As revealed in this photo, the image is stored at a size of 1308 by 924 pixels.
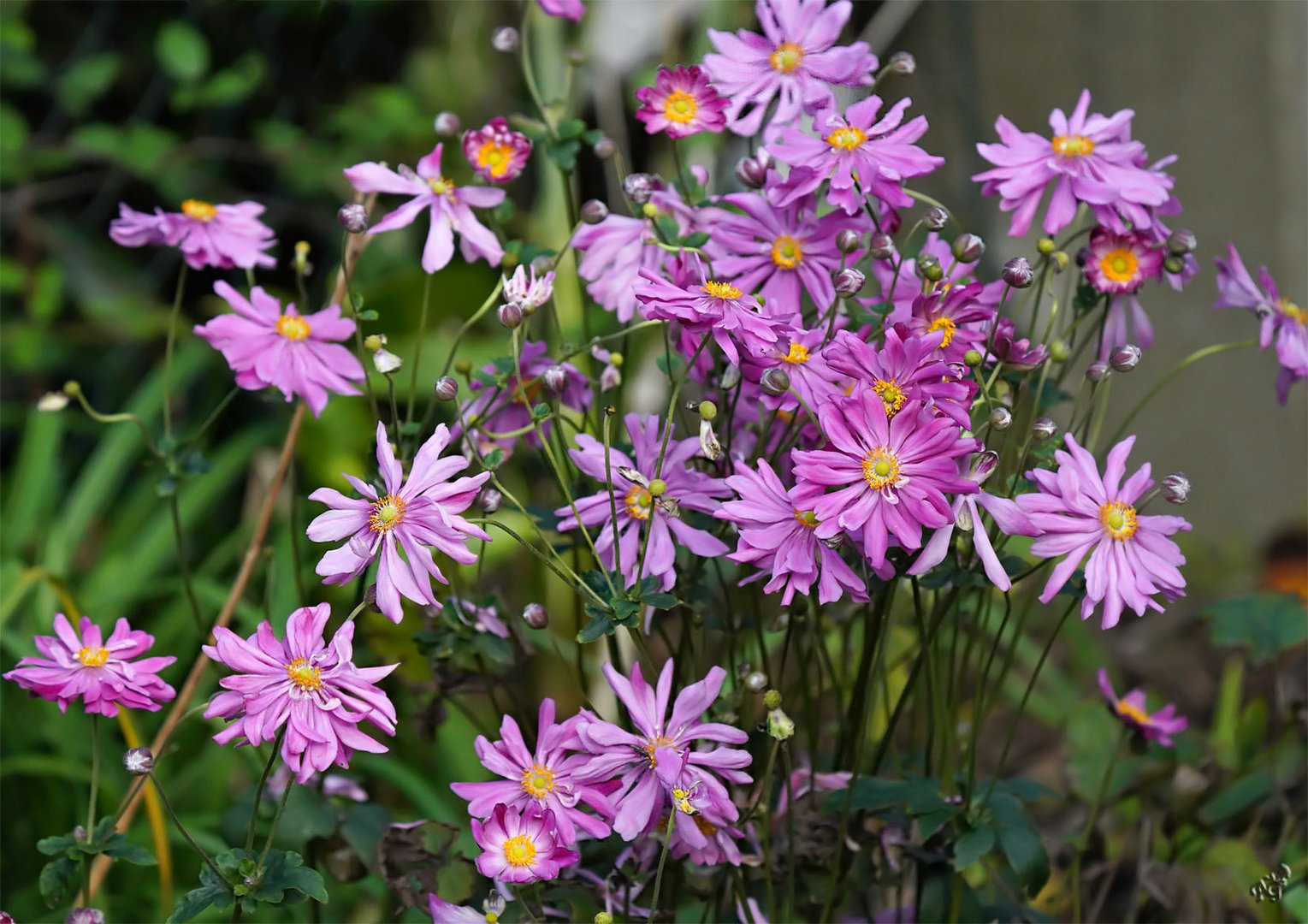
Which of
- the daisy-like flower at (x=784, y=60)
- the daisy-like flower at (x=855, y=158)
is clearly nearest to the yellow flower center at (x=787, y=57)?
the daisy-like flower at (x=784, y=60)

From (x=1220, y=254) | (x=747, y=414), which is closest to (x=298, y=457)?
(x=747, y=414)

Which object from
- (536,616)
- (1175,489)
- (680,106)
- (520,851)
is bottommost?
(520,851)

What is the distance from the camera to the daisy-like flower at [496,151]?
78cm

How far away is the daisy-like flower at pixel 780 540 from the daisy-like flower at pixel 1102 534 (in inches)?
4.2

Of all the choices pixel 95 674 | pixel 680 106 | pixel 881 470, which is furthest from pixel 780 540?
pixel 95 674

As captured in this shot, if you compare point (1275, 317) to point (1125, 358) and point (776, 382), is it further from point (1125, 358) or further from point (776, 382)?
point (776, 382)

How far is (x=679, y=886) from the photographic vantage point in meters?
0.87

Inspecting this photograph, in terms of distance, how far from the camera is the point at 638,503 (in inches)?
29.6

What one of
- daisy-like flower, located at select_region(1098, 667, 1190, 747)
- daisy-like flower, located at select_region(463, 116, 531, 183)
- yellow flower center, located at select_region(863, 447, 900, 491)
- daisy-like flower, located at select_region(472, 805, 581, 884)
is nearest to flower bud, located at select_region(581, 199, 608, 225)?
daisy-like flower, located at select_region(463, 116, 531, 183)

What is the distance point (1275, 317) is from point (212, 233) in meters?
0.72

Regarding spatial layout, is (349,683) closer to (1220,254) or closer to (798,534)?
(798,534)

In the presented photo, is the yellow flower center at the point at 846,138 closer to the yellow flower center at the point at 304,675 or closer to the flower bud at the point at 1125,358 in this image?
the flower bud at the point at 1125,358

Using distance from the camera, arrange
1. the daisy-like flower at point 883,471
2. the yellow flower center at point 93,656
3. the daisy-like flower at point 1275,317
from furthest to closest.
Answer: the daisy-like flower at point 1275,317 → the yellow flower center at point 93,656 → the daisy-like flower at point 883,471

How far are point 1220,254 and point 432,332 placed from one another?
117 cm
